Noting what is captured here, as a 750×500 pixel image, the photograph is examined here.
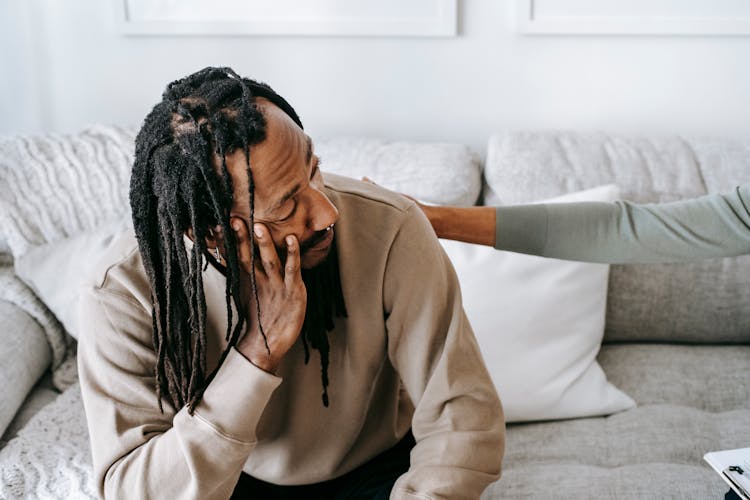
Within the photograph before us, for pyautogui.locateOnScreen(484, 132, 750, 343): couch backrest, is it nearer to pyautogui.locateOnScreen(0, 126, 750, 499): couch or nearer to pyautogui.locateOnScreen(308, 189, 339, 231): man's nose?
pyautogui.locateOnScreen(0, 126, 750, 499): couch

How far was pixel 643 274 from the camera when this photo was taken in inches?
64.7

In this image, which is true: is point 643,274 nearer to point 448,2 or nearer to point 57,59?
point 448,2

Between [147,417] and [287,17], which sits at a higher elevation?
[287,17]

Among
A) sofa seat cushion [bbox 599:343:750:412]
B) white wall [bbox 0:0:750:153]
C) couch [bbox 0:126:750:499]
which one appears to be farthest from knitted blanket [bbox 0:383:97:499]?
sofa seat cushion [bbox 599:343:750:412]

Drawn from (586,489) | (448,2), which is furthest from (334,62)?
(586,489)

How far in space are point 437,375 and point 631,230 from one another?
0.46 metres

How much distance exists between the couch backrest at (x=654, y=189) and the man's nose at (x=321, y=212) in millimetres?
833

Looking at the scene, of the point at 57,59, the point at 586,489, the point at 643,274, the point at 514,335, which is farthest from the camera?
the point at 57,59

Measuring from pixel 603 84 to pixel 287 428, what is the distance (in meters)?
1.25

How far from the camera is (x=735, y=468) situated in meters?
0.97

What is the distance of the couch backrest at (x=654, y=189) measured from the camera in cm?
164

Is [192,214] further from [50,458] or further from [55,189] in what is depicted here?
[55,189]

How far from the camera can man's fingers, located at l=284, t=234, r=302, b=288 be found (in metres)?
0.94

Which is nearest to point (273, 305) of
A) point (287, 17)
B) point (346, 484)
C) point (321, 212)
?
point (321, 212)
